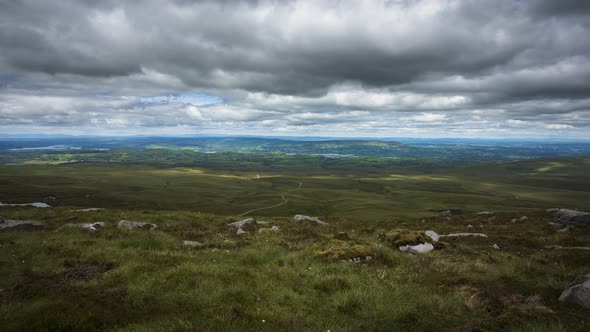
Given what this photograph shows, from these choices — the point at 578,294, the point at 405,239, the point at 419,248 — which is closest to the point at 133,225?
the point at 405,239

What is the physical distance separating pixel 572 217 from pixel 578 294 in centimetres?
3434

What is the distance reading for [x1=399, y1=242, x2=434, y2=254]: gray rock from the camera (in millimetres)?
20141

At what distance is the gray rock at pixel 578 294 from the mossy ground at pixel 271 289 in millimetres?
372

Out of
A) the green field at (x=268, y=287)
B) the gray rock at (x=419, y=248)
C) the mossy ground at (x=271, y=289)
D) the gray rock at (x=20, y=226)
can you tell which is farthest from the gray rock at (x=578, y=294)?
the gray rock at (x=20, y=226)

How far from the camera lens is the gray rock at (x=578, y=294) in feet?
35.7

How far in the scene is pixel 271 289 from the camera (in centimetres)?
1226

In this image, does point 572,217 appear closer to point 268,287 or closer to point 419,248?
point 419,248

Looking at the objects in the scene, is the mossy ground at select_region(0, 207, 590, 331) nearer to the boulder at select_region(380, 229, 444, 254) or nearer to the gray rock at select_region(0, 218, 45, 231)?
the boulder at select_region(380, 229, 444, 254)

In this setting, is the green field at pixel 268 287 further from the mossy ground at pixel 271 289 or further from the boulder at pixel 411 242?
the boulder at pixel 411 242

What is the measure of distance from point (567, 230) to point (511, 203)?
188060mm

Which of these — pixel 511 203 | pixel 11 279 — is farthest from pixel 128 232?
pixel 511 203

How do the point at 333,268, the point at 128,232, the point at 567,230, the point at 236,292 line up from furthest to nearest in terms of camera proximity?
the point at 567,230 → the point at 128,232 → the point at 333,268 → the point at 236,292

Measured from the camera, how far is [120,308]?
10164 millimetres

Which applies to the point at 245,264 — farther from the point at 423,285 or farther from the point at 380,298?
the point at 423,285
